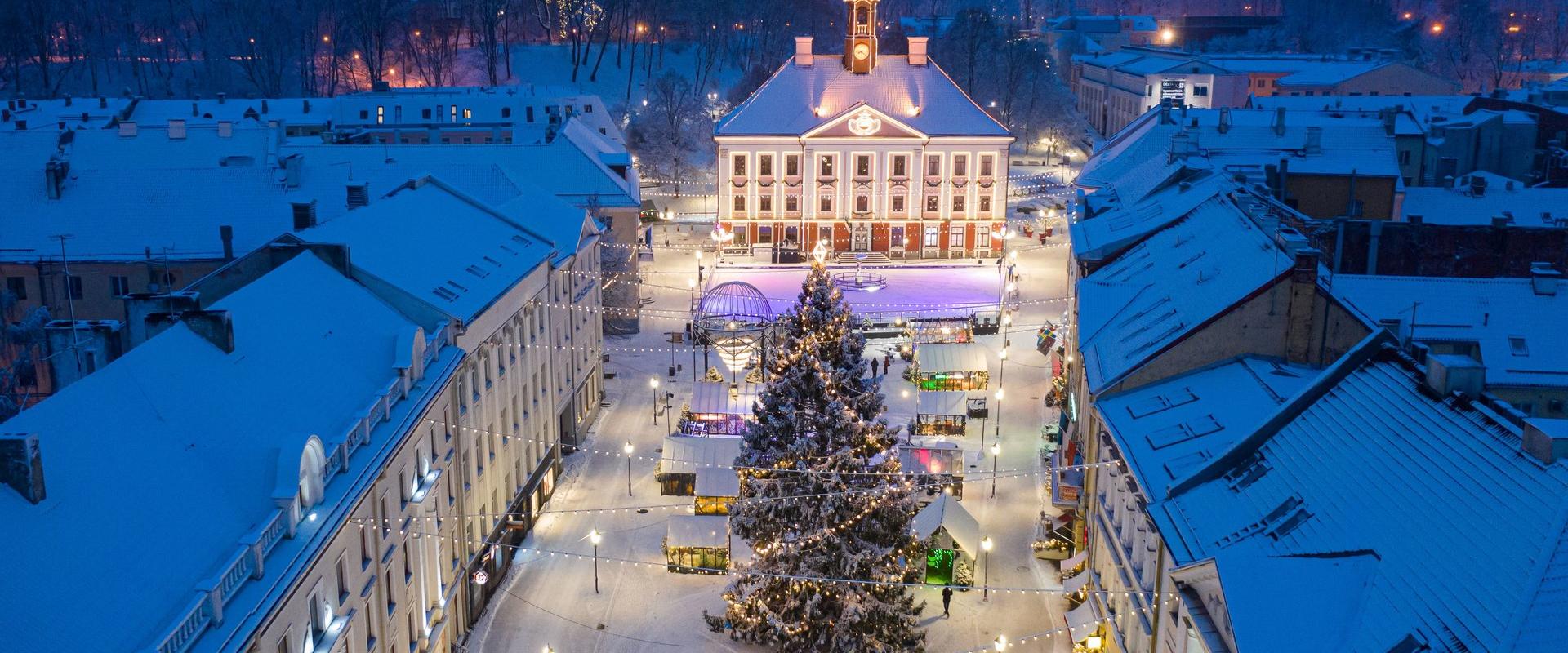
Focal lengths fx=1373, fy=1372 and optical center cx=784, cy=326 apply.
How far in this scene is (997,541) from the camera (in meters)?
41.8

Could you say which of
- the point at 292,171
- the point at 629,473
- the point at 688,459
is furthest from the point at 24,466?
the point at 292,171

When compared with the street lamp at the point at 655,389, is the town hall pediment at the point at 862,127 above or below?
above

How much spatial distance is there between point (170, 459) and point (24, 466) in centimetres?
331

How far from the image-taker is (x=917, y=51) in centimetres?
9012

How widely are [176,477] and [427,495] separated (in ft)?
32.5

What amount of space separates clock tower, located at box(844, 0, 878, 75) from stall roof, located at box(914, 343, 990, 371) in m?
37.3

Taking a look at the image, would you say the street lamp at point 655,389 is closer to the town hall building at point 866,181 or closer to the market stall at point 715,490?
the market stall at point 715,490

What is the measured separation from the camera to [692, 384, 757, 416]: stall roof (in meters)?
50.2

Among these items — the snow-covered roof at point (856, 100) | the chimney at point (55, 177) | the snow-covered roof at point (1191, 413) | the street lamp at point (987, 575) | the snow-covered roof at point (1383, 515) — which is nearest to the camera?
the snow-covered roof at point (1383, 515)

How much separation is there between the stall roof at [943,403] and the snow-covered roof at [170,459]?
23.8m

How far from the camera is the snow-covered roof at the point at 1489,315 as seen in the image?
34.0 meters

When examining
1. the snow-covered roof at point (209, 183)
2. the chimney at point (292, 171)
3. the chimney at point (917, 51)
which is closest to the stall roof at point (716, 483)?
the snow-covered roof at point (209, 183)

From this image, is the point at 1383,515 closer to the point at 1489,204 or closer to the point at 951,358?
the point at 951,358

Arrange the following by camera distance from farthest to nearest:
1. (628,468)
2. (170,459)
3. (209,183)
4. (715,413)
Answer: (209,183), (715,413), (628,468), (170,459)
